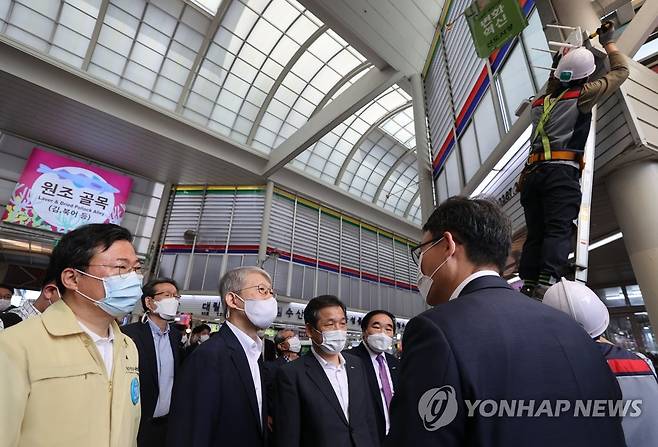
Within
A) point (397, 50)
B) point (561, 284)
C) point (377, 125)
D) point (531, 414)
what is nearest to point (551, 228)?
point (561, 284)

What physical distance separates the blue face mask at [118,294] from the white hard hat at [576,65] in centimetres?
290

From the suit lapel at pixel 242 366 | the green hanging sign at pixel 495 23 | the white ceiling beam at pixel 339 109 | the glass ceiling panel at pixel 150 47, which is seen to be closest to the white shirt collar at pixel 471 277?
the suit lapel at pixel 242 366

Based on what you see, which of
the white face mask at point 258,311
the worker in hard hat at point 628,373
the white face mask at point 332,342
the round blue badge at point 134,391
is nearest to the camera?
the worker in hard hat at point 628,373

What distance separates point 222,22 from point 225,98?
245cm

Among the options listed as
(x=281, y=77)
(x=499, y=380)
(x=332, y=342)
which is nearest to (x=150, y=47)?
(x=281, y=77)

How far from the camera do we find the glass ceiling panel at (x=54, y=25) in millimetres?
9266

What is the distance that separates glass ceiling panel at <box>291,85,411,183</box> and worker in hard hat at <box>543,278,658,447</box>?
1391 centimetres

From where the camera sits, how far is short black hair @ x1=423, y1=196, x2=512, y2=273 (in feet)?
3.83

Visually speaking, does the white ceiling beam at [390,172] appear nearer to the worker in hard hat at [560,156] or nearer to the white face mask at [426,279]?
the worker in hard hat at [560,156]

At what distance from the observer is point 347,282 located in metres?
14.8

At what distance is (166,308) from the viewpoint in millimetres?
3234

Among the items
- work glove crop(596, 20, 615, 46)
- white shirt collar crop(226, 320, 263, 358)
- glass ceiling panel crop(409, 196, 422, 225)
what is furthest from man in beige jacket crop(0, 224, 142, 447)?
glass ceiling panel crop(409, 196, 422, 225)

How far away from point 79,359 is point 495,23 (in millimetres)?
5131

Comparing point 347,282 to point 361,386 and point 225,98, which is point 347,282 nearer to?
point 225,98
